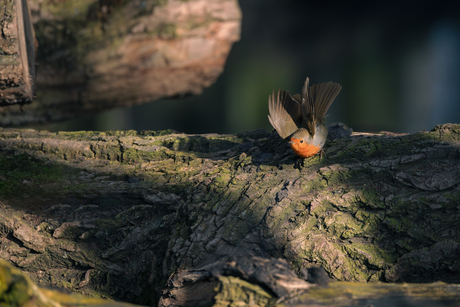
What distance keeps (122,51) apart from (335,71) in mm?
2658

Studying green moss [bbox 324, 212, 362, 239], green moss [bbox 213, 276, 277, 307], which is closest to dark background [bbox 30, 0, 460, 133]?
green moss [bbox 324, 212, 362, 239]

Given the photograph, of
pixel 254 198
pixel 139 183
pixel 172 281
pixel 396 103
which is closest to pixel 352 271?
pixel 254 198

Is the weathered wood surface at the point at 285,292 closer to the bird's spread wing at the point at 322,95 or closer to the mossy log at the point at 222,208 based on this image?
the mossy log at the point at 222,208

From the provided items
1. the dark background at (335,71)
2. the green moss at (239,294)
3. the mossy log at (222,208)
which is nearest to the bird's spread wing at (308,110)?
the mossy log at (222,208)

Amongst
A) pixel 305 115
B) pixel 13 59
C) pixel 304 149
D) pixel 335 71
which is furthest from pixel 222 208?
pixel 335 71

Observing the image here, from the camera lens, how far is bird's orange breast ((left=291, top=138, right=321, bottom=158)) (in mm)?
1396

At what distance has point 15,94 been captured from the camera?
2266mm

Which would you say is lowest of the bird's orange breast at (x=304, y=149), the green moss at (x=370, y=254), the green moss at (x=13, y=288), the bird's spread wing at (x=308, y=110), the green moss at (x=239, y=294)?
the green moss at (x=370, y=254)

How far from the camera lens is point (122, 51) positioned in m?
3.74

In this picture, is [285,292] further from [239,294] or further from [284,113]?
[284,113]

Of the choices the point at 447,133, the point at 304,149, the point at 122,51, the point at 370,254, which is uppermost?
the point at 122,51

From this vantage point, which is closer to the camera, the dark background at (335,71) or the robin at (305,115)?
the robin at (305,115)

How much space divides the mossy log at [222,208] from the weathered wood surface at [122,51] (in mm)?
2225

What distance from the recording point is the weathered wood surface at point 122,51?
12.1 ft
